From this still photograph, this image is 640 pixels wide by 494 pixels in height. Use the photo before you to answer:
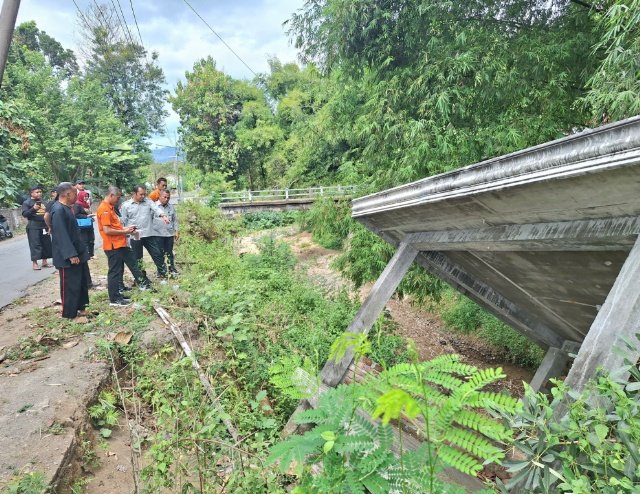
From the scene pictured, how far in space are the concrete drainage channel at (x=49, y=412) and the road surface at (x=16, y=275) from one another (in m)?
3.41

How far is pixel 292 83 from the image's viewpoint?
35750 mm

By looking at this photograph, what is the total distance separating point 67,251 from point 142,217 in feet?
5.94

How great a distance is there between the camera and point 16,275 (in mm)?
8477

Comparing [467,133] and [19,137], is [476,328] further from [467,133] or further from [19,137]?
[19,137]

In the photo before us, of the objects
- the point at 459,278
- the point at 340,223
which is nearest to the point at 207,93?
the point at 340,223

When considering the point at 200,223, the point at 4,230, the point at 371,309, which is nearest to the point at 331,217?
the point at 200,223

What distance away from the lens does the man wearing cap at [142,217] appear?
6.54 metres

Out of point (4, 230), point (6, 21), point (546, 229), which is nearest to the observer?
point (546, 229)

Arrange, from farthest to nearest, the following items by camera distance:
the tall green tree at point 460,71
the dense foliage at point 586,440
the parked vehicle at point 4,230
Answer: the parked vehicle at point 4,230, the tall green tree at point 460,71, the dense foliage at point 586,440

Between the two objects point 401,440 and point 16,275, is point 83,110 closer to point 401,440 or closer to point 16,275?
point 16,275

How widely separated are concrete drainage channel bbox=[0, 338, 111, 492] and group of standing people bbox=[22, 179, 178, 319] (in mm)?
1201

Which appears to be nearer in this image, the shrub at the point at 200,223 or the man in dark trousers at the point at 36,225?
the man in dark trousers at the point at 36,225

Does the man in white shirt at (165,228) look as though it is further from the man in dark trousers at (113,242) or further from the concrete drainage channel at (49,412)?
the concrete drainage channel at (49,412)

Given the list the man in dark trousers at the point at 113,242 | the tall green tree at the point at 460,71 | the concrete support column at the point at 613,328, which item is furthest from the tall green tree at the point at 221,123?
the concrete support column at the point at 613,328
